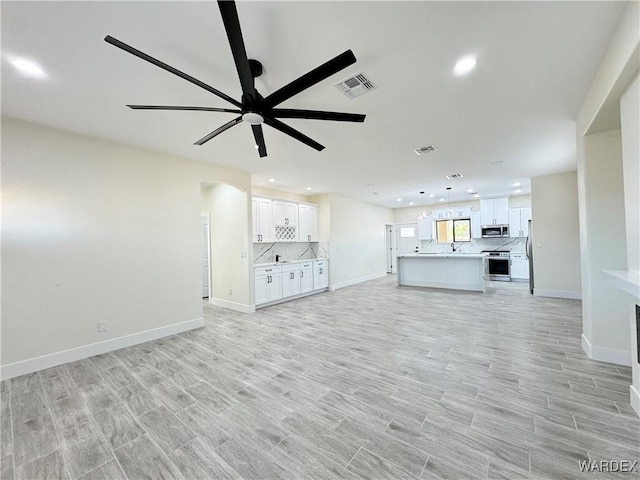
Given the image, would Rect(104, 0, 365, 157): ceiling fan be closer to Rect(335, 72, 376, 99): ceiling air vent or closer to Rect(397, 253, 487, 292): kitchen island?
Rect(335, 72, 376, 99): ceiling air vent

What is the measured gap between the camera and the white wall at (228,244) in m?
5.32

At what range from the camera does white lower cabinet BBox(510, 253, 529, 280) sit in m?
8.09

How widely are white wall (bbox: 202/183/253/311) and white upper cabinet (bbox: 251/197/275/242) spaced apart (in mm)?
420

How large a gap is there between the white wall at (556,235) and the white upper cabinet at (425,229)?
3744 millimetres

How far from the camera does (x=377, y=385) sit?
2.45m

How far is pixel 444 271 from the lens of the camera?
7289 millimetres

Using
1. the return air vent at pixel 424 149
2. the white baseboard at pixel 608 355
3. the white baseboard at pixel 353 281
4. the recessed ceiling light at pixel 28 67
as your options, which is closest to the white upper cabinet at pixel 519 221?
the white baseboard at pixel 353 281

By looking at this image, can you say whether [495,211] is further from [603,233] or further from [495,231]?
[603,233]

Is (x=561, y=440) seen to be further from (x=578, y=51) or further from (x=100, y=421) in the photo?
(x=100, y=421)

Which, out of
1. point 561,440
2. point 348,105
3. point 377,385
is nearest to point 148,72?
point 348,105

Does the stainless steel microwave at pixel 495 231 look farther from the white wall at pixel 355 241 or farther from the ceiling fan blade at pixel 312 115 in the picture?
the ceiling fan blade at pixel 312 115

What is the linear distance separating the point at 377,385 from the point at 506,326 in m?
2.87

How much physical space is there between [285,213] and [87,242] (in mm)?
3967

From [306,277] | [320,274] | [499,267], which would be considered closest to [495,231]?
Result: [499,267]
